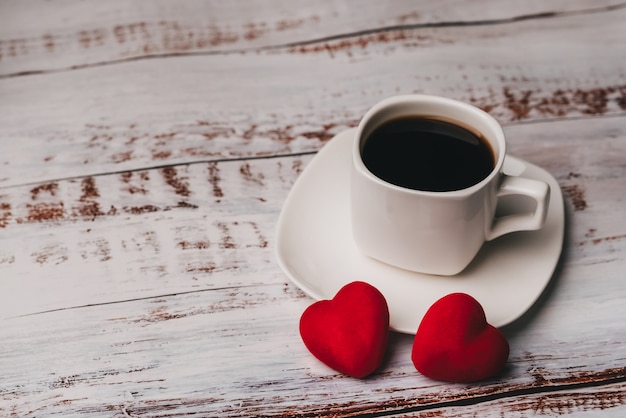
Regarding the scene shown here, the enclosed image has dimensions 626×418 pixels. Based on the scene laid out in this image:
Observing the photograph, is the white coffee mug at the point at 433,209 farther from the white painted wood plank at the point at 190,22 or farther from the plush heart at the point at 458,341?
the white painted wood plank at the point at 190,22

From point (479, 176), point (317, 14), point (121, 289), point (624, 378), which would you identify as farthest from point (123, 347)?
point (317, 14)

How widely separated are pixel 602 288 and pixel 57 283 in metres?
0.62

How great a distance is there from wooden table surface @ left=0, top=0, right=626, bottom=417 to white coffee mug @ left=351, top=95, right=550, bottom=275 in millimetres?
91

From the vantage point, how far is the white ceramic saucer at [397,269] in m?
0.74

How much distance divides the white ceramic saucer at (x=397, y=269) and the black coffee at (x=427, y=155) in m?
0.10

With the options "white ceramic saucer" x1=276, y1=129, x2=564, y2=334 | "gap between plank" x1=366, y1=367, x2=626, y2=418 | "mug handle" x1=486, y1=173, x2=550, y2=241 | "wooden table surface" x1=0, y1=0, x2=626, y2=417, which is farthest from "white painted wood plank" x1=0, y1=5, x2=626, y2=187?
"gap between plank" x1=366, y1=367, x2=626, y2=418

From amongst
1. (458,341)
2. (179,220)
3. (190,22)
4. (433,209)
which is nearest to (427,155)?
(433,209)

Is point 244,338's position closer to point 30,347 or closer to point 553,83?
point 30,347

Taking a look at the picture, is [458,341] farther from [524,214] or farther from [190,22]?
[190,22]

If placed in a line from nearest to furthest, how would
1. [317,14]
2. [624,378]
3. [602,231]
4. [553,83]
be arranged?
[624,378], [602,231], [553,83], [317,14]

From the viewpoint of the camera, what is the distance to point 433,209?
688mm

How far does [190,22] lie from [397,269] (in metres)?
0.61

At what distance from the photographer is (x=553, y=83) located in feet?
3.46

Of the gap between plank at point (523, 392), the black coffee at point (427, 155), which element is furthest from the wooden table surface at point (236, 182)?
the black coffee at point (427, 155)
